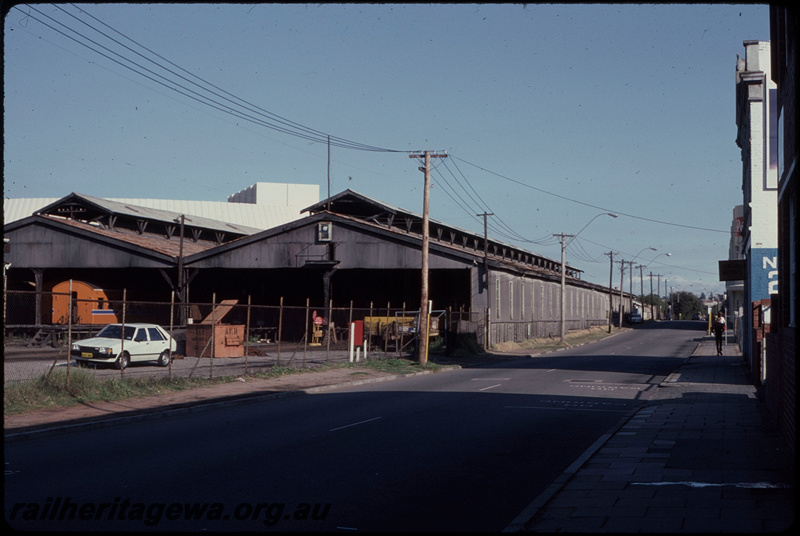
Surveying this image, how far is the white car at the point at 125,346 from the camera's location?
2394 cm

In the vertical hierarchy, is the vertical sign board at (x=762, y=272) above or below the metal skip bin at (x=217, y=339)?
above

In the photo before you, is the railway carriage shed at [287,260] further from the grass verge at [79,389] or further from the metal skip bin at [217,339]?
the grass verge at [79,389]

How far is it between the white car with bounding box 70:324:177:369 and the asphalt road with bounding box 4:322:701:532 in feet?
28.9

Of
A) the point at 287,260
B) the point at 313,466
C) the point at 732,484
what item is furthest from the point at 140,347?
the point at 732,484

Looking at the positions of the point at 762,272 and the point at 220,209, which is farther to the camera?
the point at 220,209

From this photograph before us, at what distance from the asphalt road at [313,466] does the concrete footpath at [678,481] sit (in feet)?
1.54

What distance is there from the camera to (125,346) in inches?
997

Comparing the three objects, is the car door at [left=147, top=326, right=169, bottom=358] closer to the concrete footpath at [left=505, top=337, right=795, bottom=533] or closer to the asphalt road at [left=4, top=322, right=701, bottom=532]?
the asphalt road at [left=4, top=322, right=701, bottom=532]

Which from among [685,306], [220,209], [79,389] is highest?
[220,209]

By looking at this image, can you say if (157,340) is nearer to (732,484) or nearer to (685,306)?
(732,484)

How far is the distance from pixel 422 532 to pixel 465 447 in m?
4.75

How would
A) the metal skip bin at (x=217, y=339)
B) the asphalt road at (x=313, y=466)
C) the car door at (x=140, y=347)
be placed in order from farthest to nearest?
the metal skip bin at (x=217, y=339), the car door at (x=140, y=347), the asphalt road at (x=313, y=466)

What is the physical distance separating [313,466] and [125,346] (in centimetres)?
1765

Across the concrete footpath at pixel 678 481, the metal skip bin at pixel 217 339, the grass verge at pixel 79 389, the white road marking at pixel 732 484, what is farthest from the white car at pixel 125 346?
the white road marking at pixel 732 484
